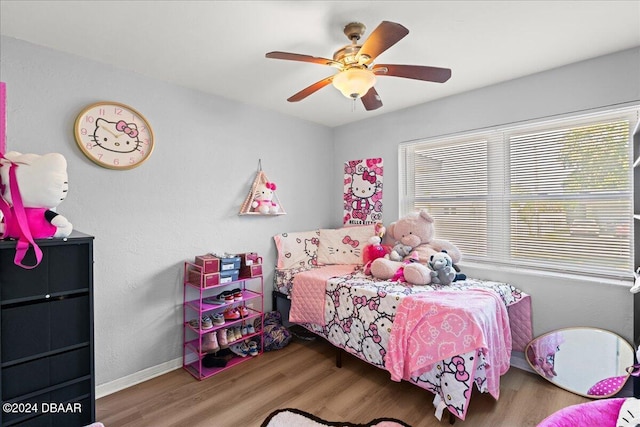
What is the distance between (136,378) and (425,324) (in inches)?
85.3

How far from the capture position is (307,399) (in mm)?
2029

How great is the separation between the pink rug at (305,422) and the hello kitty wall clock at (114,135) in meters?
2.01

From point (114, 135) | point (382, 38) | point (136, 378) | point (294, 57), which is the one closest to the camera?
point (382, 38)

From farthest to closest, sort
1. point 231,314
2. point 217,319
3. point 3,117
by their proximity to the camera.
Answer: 1. point 231,314
2. point 217,319
3. point 3,117

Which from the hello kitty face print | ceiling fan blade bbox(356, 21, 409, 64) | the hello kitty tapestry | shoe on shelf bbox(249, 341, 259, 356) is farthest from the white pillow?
ceiling fan blade bbox(356, 21, 409, 64)

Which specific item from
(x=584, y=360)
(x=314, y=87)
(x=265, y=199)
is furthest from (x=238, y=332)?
(x=584, y=360)

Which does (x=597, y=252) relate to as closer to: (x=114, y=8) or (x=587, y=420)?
(x=587, y=420)

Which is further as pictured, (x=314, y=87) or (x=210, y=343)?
(x=210, y=343)

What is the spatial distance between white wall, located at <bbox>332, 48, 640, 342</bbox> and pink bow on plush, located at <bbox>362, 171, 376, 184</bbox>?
0.52 metres

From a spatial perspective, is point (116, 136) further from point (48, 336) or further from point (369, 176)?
point (369, 176)

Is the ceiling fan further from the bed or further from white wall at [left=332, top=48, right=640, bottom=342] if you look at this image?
the bed

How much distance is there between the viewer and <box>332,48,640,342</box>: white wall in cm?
199

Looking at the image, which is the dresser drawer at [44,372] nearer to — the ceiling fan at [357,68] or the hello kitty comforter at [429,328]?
the hello kitty comforter at [429,328]

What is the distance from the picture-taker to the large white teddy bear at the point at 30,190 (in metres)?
1.41
